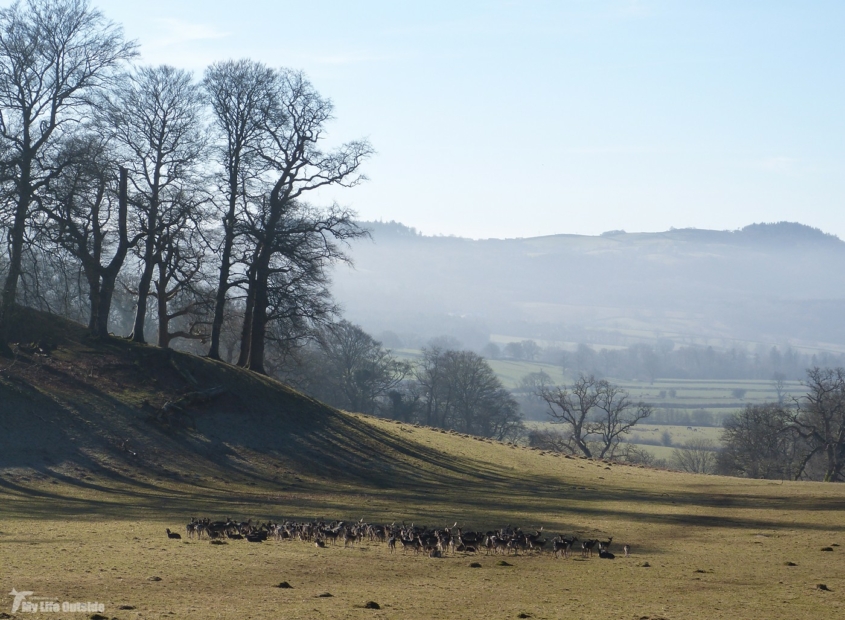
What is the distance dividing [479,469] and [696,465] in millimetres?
52614

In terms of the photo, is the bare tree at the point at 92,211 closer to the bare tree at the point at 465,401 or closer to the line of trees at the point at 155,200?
the line of trees at the point at 155,200

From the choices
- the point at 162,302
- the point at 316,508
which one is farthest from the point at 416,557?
the point at 162,302

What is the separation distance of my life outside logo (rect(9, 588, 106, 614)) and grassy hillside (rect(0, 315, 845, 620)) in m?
0.40

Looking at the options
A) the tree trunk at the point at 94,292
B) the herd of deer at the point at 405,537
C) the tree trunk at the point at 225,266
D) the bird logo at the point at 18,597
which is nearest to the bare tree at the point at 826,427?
the tree trunk at the point at 225,266

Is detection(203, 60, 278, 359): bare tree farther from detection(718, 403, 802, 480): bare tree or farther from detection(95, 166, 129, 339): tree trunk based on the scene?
detection(718, 403, 802, 480): bare tree

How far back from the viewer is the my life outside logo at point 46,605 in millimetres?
→ 13107

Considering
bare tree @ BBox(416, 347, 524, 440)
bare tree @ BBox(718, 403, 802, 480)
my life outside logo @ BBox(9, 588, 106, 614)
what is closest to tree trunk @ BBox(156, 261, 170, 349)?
my life outside logo @ BBox(9, 588, 106, 614)

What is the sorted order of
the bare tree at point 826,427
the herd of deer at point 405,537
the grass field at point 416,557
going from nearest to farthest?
the grass field at point 416,557, the herd of deer at point 405,537, the bare tree at point 826,427

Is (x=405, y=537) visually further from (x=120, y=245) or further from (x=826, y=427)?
(x=826, y=427)

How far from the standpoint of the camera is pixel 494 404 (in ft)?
278

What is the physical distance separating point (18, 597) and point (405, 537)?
10255 mm

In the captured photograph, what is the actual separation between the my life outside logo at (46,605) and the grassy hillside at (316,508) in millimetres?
396

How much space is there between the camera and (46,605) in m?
13.4

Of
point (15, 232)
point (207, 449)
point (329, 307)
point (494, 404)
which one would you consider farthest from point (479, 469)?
point (494, 404)
